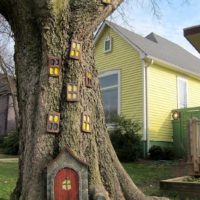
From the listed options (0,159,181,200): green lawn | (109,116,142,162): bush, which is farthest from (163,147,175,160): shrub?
(0,159,181,200): green lawn

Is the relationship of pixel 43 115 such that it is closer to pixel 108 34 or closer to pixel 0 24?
pixel 108 34

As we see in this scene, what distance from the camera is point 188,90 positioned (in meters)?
20.1

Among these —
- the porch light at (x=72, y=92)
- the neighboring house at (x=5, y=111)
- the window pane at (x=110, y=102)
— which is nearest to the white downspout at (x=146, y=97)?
the window pane at (x=110, y=102)

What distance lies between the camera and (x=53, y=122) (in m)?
5.34

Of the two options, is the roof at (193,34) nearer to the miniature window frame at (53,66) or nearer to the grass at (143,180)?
the grass at (143,180)

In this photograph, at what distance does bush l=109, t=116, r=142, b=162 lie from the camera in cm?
1516

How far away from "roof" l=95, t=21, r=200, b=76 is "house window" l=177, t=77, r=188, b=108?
1.98 ft

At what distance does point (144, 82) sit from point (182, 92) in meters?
3.23

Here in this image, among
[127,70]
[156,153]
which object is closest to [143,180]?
[156,153]

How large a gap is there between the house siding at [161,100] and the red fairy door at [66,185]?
41.1 ft

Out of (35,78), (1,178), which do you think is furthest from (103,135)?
(1,178)

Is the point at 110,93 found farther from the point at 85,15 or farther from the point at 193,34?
the point at 85,15

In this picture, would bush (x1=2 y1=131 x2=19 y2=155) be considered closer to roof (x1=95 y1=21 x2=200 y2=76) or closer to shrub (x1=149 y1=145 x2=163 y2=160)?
roof (x1=95 y1=21 x2=200 y2=76)

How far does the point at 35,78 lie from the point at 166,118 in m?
13.4
